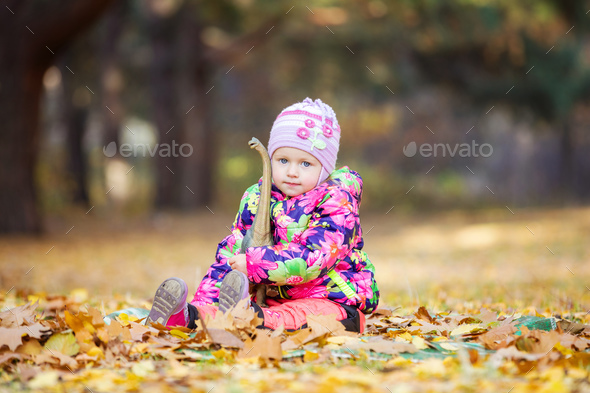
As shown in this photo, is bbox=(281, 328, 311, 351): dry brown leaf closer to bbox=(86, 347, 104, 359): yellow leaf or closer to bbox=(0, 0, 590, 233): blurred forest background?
bbox=(86, 347, 104, 359): yellow leaf

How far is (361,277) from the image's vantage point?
3127 millimetres

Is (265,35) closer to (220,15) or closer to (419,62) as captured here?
(220,15)

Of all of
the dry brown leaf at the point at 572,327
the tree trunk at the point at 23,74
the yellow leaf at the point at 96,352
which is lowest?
the yellow leaf at the point at 96,352

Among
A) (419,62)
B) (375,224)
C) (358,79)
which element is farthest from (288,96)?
(375,224)

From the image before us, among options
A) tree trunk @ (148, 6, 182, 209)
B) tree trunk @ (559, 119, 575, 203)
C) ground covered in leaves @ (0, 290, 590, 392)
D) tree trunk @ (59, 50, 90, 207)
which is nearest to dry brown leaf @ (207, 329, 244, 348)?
ground covered in leaves @ (0, 290, 590, 392)

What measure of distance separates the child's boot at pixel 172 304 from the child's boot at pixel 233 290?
18 centimetres

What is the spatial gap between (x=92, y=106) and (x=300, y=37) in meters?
7.52

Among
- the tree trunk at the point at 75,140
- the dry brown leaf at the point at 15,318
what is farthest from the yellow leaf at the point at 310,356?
the tree trunk at the point at 75,140

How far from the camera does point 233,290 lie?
8.89ft

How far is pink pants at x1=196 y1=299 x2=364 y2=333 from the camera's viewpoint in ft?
9.44

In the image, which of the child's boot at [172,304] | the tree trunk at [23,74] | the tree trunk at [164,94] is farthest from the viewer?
the tree trunk at [164,94]

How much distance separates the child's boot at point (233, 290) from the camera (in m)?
Answer: 2.69

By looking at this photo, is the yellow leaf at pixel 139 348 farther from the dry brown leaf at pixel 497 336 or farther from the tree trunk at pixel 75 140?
the tree trunk at pixel 75 140

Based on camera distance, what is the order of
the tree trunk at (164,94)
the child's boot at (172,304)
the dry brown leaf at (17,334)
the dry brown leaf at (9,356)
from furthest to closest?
the tree trunk at (164,94) < the child's boot at (172,304) < the dry brown leaf at (17,334) < the dry brown leaf at (9,356)
